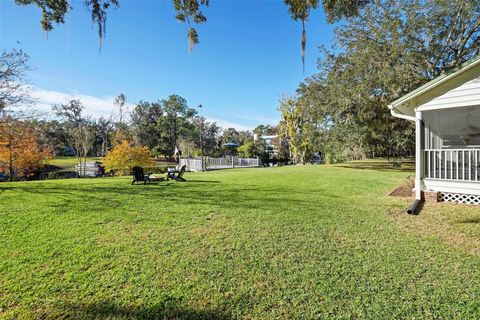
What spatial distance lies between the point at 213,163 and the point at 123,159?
25.9 ft

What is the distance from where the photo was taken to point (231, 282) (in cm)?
281

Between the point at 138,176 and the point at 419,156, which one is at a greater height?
the point at 419,156

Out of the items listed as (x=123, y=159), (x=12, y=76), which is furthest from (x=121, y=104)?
(x=12, y=76)

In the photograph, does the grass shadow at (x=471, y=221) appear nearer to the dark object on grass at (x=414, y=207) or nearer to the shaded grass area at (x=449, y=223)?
the shaded grass area at (x=449, y=223)

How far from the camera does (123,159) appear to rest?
1977cm

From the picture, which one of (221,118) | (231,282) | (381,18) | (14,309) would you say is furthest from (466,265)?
(221,118)

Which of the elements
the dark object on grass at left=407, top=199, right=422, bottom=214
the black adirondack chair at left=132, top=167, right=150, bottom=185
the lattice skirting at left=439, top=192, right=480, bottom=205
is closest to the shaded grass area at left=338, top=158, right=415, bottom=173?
the lattice skirting at left=439, top=192, right=480, bottom=205

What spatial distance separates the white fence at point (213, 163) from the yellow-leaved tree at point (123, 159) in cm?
372

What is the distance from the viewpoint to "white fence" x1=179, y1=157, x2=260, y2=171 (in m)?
21.8

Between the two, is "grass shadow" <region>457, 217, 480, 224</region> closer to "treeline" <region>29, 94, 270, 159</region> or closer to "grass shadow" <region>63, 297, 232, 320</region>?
"grass shadow" <region>63, 297, 232, 320</region>

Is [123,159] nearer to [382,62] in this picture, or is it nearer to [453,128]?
[382,62]

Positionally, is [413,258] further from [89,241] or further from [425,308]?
[89,241]

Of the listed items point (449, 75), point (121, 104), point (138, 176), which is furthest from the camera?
point (121, 104)

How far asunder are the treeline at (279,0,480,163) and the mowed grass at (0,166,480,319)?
5660 mm
